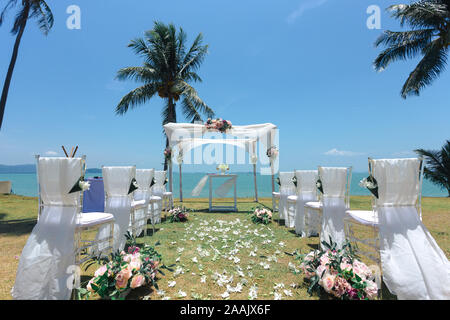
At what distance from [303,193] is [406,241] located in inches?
97.0

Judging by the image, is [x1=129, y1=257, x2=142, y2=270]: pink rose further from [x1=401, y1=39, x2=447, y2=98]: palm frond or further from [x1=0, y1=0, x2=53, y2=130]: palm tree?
[x1=401, y1=39, x2=447, y2=98]: palm frond

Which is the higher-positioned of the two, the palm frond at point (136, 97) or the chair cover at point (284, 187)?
the palm frond at point (136, 97)

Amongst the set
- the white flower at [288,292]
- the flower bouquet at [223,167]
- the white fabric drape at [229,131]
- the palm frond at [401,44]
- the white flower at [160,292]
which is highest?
the palm frond at [401,44]

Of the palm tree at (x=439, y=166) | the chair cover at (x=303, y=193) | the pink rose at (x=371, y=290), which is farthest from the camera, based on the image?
the palm tree at (x=439, y=166)

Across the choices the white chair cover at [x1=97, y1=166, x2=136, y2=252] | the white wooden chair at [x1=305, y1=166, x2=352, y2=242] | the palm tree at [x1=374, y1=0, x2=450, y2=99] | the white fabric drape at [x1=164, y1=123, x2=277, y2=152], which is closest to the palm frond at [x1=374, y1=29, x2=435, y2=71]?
the palm tree at [x1=374, y1=0, x2=450, y2=99]

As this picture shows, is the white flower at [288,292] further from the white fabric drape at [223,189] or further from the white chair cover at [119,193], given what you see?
the white fabric drape at [223,189]

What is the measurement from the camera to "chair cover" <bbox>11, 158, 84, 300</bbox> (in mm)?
2029

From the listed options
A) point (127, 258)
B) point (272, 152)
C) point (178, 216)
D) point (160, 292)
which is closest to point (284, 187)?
point (272, 152)

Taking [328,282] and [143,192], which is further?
[143,192]

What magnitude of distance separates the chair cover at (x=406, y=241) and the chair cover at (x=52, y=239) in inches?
131

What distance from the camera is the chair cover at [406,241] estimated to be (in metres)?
2.03

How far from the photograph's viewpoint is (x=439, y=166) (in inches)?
504

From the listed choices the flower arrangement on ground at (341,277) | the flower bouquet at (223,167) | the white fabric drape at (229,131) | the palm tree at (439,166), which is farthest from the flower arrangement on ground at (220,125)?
the palm tree at (439,166)

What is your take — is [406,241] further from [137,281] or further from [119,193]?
[119,193]
